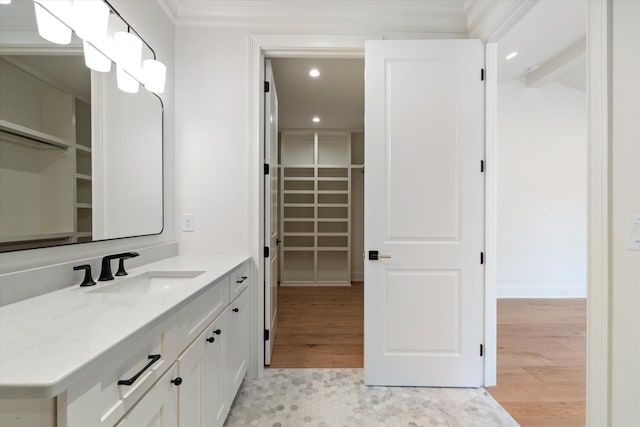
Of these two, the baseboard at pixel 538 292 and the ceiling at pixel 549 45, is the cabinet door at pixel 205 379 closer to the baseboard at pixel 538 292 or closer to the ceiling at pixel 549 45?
the ceiling at pixel 549 45

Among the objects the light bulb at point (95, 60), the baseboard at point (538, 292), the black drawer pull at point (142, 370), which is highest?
the light bulb at point (95, 60)

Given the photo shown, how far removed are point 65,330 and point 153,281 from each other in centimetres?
81

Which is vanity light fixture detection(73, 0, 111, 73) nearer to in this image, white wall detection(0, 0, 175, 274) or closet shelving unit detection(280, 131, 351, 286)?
white wall detection(0, 0, 175, 274)

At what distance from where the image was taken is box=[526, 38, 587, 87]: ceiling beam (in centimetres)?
316

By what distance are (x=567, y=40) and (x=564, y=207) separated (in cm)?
219

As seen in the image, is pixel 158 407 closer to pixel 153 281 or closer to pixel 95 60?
pixel 153 281

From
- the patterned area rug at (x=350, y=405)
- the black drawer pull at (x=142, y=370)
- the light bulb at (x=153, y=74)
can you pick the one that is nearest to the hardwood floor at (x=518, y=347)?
the patterned area rug at (x=350, y=405)

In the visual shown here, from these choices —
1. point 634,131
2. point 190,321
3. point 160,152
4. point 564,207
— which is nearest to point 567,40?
point 564,207

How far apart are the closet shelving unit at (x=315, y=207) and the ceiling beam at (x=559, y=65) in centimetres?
269

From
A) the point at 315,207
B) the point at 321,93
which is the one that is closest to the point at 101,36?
the point at 321,93

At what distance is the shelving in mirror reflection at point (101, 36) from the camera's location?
1.15 meters

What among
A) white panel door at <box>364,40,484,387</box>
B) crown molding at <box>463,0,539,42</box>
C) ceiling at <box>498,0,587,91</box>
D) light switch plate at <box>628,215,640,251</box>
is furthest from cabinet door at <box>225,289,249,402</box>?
ceiling at <box>498,0,587,91</box>

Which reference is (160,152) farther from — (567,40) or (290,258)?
(567,40)

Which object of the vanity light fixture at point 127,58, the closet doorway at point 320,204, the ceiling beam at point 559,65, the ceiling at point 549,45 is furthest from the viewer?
the closet doorway at point 320,204
